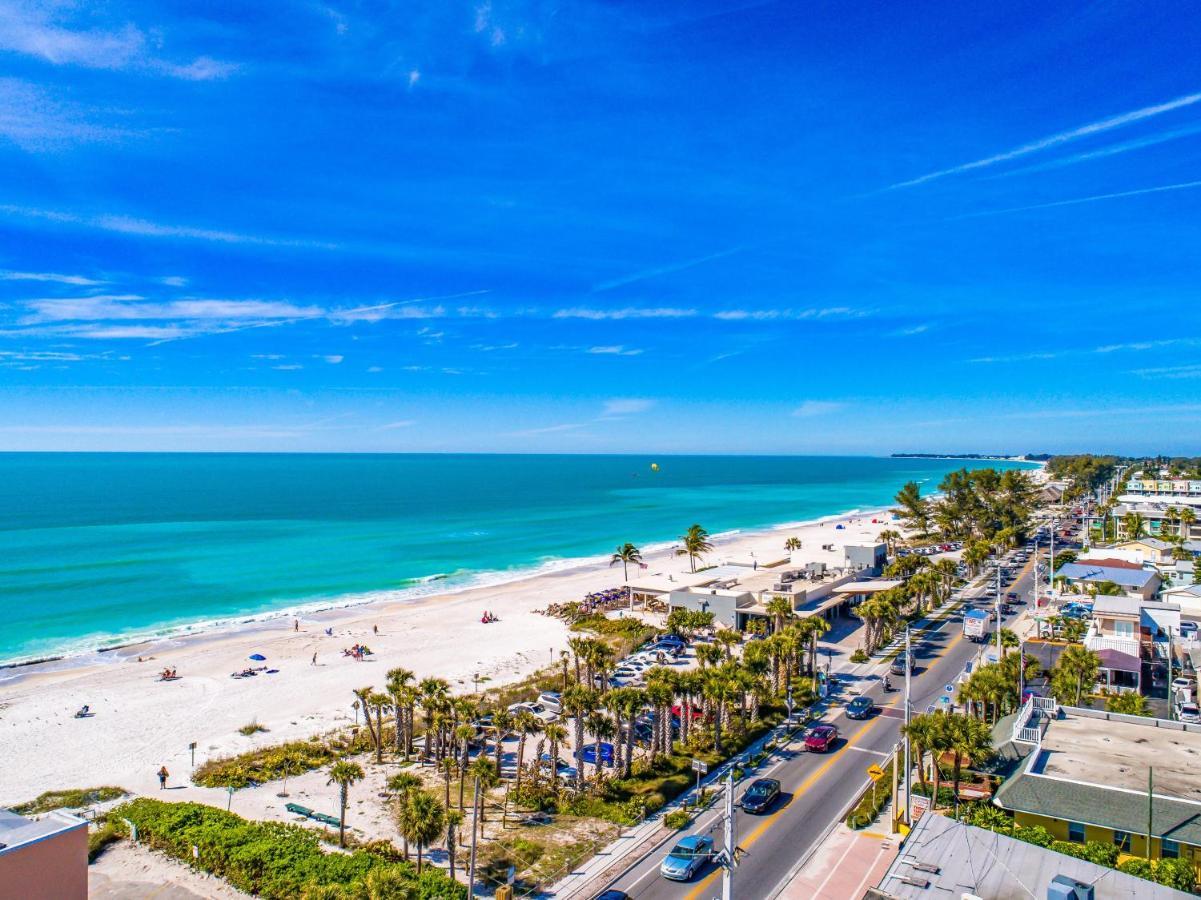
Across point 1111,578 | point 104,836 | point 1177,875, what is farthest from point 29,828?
point 1111,578

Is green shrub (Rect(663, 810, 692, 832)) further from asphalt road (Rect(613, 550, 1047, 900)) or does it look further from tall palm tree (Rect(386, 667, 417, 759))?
tall palm tree (Rect(386, 667, 417, 759))

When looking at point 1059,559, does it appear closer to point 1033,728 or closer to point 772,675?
point 772,675

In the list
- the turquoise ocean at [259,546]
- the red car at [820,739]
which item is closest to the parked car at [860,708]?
the red car at [820,739]

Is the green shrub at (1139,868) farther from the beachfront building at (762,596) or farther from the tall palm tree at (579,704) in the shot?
the beachfront building at (762,596)

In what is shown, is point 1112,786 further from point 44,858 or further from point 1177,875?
point 44,858

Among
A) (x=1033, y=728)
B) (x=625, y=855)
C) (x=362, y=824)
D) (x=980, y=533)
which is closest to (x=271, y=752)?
(x=362, y=824)

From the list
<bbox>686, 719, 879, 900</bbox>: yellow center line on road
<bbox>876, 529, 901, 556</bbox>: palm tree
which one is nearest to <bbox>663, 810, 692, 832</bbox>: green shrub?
<bbox>686, 719, 879, 900</bbox>: yellow center line on road
